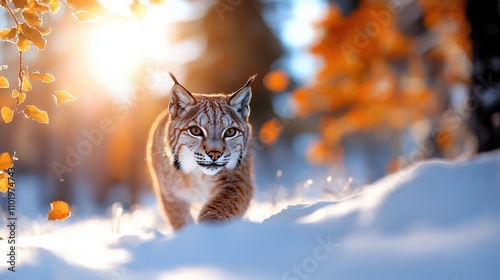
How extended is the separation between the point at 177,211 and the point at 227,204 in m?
1.13

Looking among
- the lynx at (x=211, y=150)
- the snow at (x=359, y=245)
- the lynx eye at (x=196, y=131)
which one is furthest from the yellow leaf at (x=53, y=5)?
the snow at (x=359, y=245)

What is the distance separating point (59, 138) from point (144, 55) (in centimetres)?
1004

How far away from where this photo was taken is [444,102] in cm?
1131

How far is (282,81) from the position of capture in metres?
15.6

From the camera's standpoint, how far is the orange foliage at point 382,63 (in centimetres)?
1185

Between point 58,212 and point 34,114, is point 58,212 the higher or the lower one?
the lower one

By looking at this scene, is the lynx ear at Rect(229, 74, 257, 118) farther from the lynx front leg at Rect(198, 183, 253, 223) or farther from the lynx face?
the lynx front leg at Rect(198, 183, 253, 223)

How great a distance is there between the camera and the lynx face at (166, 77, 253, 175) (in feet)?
13.0

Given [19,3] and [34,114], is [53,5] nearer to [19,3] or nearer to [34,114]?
[19,3]

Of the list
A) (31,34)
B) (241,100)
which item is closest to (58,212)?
(31,34)

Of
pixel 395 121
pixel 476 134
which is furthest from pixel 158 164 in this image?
pixel 395 121

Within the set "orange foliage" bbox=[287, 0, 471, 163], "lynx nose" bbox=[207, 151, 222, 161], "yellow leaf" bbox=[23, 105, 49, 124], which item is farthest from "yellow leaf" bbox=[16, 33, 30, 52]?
"orange foliage" bbox=[287, 0, 471, 163]

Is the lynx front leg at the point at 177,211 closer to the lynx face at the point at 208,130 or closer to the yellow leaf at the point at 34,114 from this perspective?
the lynx face at the point at 208,130

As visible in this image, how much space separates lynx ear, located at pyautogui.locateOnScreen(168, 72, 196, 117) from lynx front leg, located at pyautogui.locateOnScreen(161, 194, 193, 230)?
3.37ft
